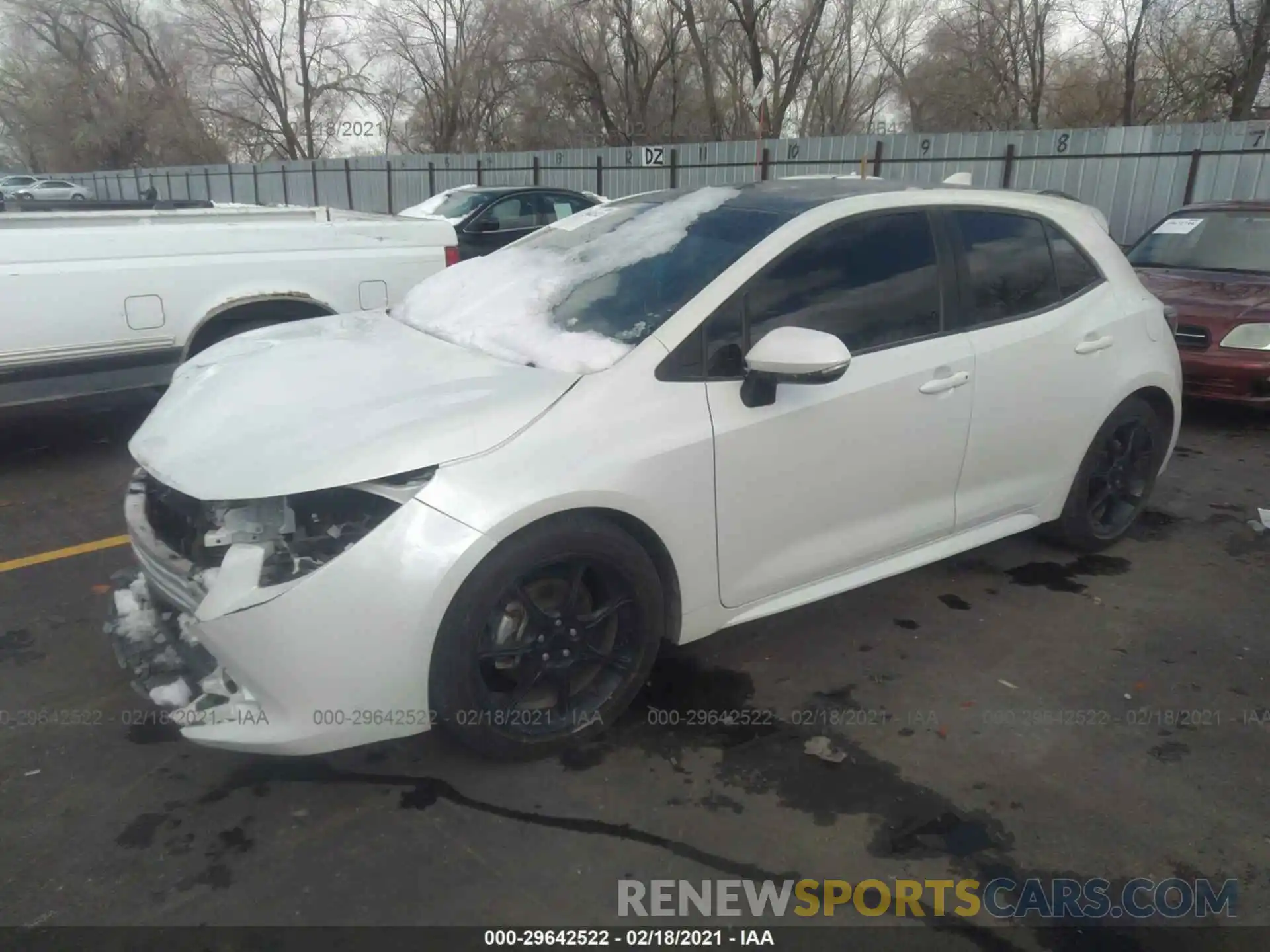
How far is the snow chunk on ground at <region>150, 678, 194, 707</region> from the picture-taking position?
8.66 ft

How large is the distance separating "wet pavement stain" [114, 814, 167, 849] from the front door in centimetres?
178

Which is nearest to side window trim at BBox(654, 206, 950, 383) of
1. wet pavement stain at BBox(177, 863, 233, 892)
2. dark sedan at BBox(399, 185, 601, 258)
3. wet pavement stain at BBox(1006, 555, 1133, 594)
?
wet pavement stain at BBox(1006, 555, 1133, 594)

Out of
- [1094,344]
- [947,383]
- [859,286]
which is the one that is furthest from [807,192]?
[1094,344]

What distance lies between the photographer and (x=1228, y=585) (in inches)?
169

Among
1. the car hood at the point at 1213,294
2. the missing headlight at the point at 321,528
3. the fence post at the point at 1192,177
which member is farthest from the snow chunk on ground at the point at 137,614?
the fence post at the point at 1192,177

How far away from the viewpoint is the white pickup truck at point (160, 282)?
198 inches

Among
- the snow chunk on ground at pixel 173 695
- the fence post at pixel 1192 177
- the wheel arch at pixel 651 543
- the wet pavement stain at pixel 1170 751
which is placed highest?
the fence post at pixel 1192 177

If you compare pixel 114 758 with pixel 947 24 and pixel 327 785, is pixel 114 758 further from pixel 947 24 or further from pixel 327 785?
pixel 947 24

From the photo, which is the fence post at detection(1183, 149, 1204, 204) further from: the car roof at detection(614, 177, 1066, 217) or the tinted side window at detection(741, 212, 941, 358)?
the tinted side window at detection(741, 212, 941, 358)

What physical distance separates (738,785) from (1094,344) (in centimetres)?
254

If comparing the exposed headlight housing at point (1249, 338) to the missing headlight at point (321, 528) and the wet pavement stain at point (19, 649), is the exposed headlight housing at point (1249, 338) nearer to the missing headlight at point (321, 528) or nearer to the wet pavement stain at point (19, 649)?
the missing headlight at point (321, 528)

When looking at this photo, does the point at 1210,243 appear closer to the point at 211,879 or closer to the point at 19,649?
the point at 211,879

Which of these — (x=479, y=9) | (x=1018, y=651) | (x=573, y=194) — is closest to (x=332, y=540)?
(x=1018, y=651)

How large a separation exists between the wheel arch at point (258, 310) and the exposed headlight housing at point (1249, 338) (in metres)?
6.04
